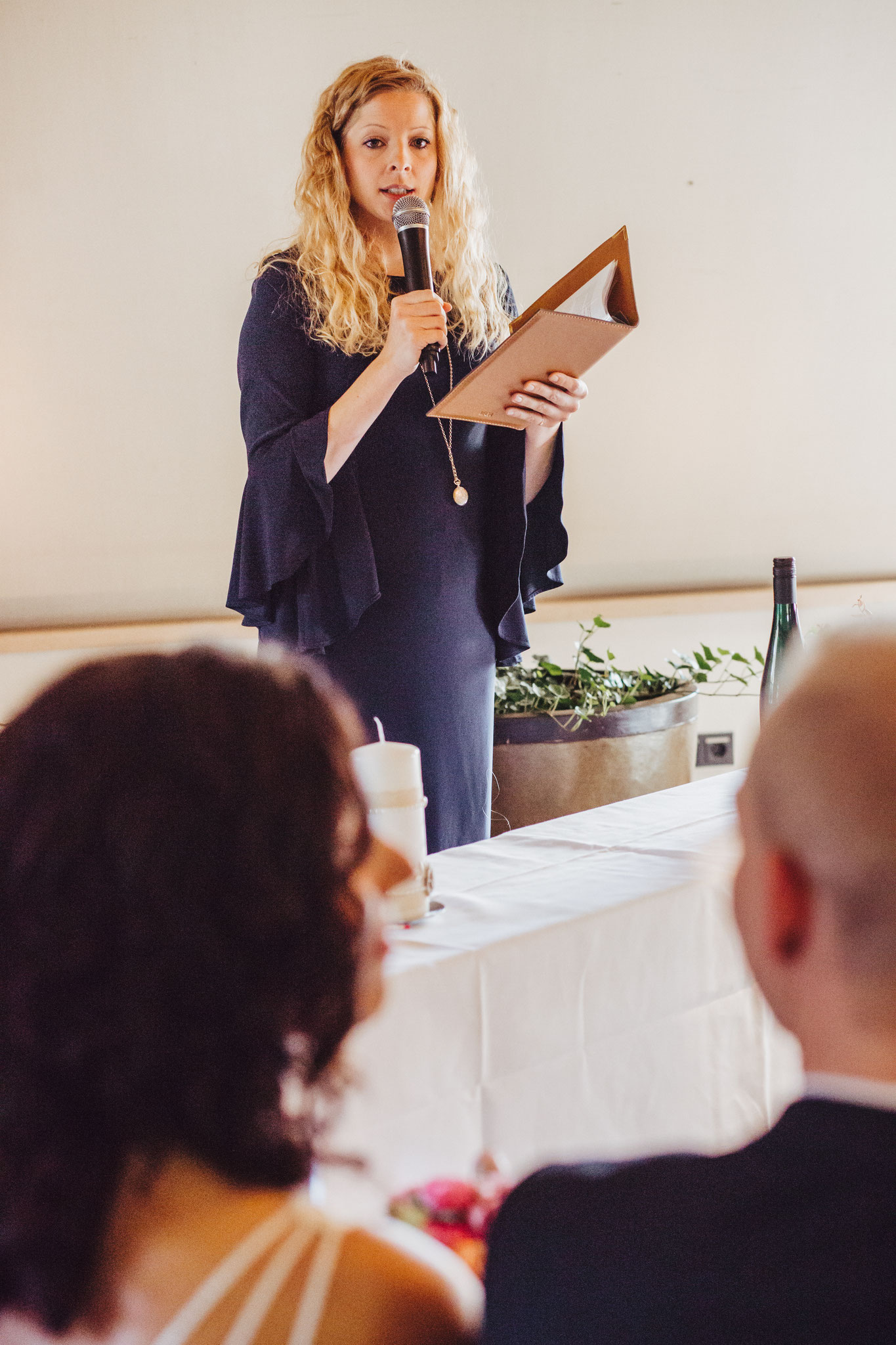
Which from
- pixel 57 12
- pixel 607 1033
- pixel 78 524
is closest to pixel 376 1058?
pixel 607 1033

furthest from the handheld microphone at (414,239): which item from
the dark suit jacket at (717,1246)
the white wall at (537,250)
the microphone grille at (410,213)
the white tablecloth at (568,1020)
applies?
the white wall at (537,250)

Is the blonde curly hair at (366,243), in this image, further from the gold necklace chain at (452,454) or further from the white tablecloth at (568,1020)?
the white tablecloth at (568,1020)

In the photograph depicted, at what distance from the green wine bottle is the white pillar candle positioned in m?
0.58

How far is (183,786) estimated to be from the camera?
0.40 m

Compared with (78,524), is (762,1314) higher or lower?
lower

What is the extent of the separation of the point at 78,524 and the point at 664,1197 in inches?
120

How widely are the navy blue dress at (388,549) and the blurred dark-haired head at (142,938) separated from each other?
1.00 metres

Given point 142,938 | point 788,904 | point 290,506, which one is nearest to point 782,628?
point 290,506

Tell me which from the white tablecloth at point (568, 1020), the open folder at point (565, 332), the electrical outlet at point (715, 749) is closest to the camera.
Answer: the white tablecloth at point (568, 1020)

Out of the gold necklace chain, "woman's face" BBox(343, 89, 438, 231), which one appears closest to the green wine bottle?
the gold necklace chain

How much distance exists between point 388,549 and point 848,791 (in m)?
1.13

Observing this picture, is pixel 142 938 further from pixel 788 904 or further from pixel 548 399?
pixel 548 399

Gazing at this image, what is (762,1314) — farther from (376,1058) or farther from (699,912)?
(699,912)

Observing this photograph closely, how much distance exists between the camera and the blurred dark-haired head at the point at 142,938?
0.39 meters
